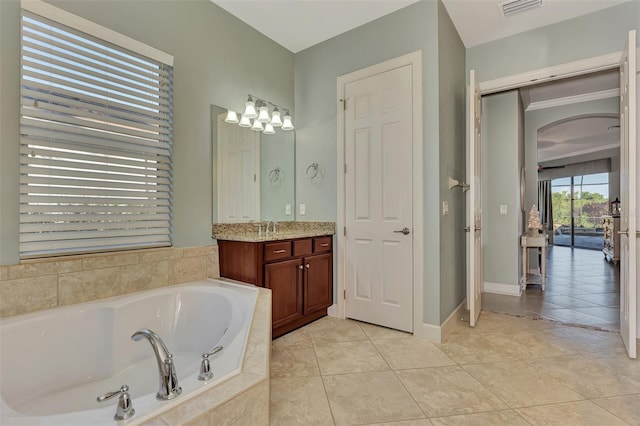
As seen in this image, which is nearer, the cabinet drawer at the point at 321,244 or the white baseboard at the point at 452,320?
the white baseboard at the point at 452,320

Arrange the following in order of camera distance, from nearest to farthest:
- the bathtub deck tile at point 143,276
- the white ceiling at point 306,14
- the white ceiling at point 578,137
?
the bathtub deck tile at point 143,276
the white ceiling at point 306,14
the white ceiling at point 578,137

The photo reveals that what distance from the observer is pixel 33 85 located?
1765 millimetres

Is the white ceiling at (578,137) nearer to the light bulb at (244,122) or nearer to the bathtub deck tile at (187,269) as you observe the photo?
the light bulb at (244,122)

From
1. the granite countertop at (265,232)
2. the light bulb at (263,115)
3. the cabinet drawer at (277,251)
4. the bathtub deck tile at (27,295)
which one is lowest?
the bathtub deck tile at (27,295)

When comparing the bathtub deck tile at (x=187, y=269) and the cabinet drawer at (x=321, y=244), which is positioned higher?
the cabinet drawer at (x=321, y=244)

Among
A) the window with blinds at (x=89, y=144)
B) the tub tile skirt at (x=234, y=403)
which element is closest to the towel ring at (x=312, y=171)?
the window with blinds at (x=89, y=144)

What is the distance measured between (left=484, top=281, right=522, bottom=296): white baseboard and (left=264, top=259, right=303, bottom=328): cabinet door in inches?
109

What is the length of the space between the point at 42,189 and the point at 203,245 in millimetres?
1111

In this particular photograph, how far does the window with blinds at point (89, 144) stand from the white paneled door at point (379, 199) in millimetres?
1651

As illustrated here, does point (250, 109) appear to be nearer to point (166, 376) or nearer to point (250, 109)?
point (250, 109)

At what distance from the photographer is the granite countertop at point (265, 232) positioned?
2.62m

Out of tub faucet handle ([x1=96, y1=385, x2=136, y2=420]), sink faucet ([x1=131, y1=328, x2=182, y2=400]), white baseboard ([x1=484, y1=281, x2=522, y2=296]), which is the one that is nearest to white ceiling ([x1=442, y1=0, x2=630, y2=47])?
white baseboard ([x1=484, y1=281, x2=522, y2=296])

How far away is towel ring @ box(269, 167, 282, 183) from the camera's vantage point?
10.9ft

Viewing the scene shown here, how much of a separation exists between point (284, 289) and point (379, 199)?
1.19 metres
